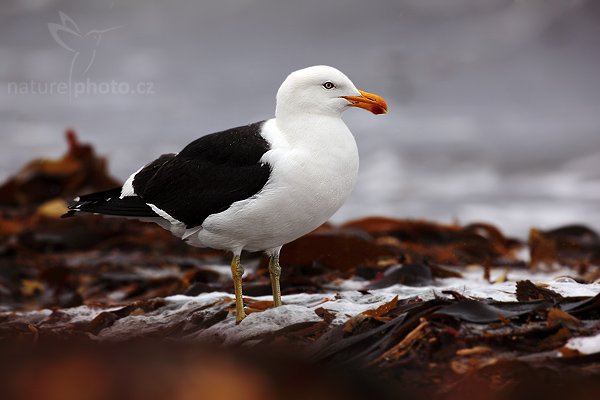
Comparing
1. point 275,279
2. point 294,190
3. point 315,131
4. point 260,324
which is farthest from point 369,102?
point 260,324

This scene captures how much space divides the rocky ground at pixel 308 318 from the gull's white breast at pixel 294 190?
0.44 metres

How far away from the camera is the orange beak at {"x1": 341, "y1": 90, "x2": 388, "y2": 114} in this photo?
4348mm

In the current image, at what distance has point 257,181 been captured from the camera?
407 centimetres

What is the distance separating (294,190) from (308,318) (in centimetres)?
69

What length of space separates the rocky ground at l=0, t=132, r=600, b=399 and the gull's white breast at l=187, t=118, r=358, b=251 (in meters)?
0.44

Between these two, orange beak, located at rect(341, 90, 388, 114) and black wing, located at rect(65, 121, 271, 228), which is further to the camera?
orange beak, located at rect(341, 90, 388, 114)

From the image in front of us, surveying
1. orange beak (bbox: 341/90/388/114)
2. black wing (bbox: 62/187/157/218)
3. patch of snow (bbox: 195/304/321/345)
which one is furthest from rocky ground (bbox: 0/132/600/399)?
orange beak (bbox: 341/90/388/114)

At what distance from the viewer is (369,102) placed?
435 centimetres

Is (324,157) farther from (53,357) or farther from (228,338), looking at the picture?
(53,357)

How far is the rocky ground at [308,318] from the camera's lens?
2.21 meters

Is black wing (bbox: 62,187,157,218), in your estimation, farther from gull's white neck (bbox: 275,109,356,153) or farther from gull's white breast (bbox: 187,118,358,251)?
gull's white neck (bbox: 275,109,356,153)

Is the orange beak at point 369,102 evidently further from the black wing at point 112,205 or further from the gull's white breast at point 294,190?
the black wing at point 112,205

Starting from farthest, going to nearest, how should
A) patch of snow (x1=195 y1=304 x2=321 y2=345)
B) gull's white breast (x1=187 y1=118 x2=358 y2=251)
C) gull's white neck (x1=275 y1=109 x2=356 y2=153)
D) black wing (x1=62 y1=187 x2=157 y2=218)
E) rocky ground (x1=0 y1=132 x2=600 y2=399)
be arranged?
black wing (x1=62 y1=187 x2=157 y2=218) → gull's white neck (x1=275 y1=109 x2=356 y2=153) → gull's white breast (x1=187 y1=118 x2=358 y2=251) → patch of snow (x1=195 y1=304 x2=321 y2=345) → rocky ground (x1=0 y1=132 x2=600 y2=399)

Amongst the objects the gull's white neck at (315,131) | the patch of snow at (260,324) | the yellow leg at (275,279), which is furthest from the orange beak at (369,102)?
the patch of snow at (260,324)
